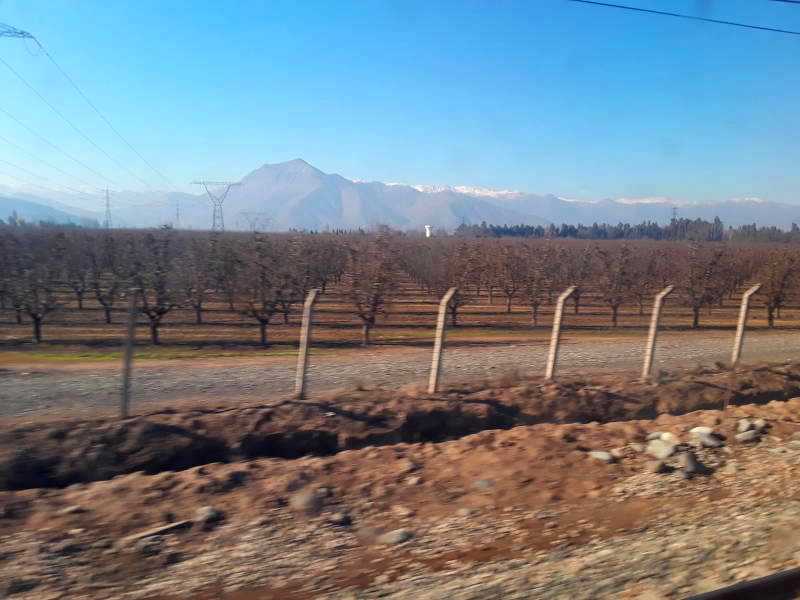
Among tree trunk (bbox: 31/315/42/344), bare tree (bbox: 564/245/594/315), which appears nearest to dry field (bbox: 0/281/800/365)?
tree trunk (bbox: 31/315/42/344)

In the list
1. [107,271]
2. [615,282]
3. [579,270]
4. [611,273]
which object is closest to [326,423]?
[107,271]

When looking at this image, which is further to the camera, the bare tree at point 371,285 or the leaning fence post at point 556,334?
the bare tree at point 371,285

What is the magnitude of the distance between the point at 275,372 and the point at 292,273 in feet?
47.4

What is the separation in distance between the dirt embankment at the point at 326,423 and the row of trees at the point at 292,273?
24.9ft

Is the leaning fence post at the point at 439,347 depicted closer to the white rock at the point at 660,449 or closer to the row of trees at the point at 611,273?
the white rock at the point at 660,449

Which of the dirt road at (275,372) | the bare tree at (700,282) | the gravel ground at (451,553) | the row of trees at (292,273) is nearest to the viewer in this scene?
the gravel ground at (451,553)

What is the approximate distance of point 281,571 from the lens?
15.9 feet

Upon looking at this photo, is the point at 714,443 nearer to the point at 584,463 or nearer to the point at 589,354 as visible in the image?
the point at 584,463

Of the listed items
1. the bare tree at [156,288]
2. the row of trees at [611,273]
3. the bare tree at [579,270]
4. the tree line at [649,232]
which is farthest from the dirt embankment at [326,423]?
the tree line at [649,232]

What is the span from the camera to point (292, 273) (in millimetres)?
26281

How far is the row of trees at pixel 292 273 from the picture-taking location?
944 inches

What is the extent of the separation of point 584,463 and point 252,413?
416cm

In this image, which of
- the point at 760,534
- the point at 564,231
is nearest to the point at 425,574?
Result: the point at 760,534

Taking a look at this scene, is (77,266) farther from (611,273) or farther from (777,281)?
(777,281)
